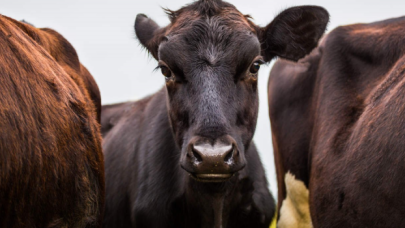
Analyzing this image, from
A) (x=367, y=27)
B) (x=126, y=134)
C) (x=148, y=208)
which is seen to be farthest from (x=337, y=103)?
(x=126, y=134)

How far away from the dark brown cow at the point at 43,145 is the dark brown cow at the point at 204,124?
0.86 meters

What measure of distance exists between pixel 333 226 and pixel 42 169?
118 inches

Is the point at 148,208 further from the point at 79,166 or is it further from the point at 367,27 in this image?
the point at 367,27

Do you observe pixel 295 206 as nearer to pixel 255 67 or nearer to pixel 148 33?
pixel 255 67

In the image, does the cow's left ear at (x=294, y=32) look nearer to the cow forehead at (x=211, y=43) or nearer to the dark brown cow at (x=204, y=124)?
the dark brown cow at (x=204, y=124)

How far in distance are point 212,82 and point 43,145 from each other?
61.8 inches

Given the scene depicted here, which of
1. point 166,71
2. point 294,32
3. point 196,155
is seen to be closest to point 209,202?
point 196,155

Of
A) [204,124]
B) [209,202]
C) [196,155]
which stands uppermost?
[204,124]

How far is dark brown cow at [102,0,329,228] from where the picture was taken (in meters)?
4.64

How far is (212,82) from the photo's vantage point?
477 cm

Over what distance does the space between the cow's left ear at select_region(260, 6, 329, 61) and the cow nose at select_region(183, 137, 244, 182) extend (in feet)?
5.89

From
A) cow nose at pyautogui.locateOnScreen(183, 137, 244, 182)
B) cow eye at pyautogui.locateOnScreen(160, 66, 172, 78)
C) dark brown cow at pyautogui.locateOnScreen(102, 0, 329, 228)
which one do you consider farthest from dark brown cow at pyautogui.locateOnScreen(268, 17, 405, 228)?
cow eye at pyautogui.locateOnScreen(160, 66, 172, 78)

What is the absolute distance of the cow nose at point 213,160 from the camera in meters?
4.31

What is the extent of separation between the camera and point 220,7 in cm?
549
